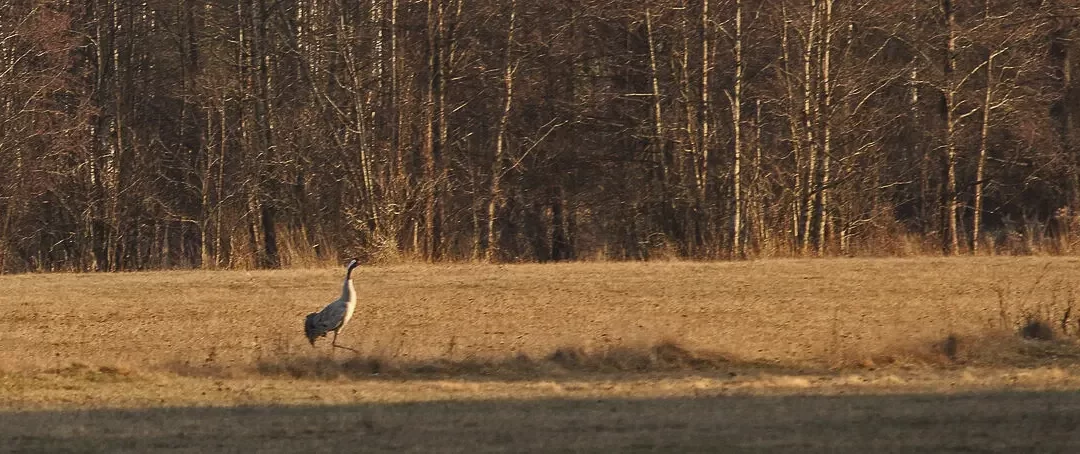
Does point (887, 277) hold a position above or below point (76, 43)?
below

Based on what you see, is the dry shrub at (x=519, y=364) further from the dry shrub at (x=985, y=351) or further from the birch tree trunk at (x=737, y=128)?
the birch tree trunk at (x=737, y=128)

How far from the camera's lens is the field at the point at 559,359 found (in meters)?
10.5

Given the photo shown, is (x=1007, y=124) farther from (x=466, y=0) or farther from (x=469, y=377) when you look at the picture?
(x=469, y=377)

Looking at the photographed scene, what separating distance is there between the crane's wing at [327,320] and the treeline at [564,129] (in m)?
10.6

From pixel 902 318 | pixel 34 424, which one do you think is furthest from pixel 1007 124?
pixel 34 424

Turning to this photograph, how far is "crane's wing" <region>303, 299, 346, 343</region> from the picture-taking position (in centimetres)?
1609

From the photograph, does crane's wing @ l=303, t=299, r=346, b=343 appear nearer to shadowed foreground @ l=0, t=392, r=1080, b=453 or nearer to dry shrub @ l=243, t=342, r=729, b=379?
dry shrub @ l=243, t=342, r=729, b=379

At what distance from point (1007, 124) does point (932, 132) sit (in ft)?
5.15

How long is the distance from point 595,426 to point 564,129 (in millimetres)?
20564

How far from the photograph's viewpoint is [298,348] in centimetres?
1655

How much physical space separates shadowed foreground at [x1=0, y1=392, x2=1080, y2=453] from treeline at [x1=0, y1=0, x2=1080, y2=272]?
1479 centimetres

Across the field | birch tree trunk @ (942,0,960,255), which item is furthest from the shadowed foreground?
birch tree trunk @ (942,0,960,255)

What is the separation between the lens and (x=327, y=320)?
52.8 feet

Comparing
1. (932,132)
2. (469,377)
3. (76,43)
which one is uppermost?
(76,43)
